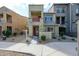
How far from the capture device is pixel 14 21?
500 centimetres

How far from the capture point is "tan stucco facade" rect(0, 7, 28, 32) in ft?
16.2

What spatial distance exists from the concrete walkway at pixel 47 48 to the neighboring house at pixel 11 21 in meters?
0.39

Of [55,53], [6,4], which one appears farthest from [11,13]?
[55,53]

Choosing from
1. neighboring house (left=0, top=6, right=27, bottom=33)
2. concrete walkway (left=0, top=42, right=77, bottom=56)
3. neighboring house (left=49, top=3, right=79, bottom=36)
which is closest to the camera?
neighboring house (left=49, top=3, right=79, bottom=36)

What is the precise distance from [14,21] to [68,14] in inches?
45.6

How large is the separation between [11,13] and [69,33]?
1.29 meters

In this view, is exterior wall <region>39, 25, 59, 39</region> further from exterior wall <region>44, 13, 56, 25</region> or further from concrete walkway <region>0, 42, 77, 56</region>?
concrete walkway <region>0, 42, 77, 56</region>

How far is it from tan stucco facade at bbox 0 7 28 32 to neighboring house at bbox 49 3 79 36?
65 centimetres

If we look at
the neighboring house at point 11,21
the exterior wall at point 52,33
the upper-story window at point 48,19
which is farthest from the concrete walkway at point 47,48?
the upper-story window at point 48,19

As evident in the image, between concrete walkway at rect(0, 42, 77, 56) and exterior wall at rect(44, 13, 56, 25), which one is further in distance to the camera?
concrete walkway at rect(0, 42, 77, 56)

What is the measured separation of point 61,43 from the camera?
518 cm

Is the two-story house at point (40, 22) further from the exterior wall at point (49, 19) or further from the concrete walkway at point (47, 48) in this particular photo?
the concrete walkway at point (47, 48)

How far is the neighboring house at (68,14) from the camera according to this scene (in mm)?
4828

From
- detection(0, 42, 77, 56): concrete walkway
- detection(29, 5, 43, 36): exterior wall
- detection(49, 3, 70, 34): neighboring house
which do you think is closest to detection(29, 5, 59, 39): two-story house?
detection(29, 5, 43, 36): exterior wall
